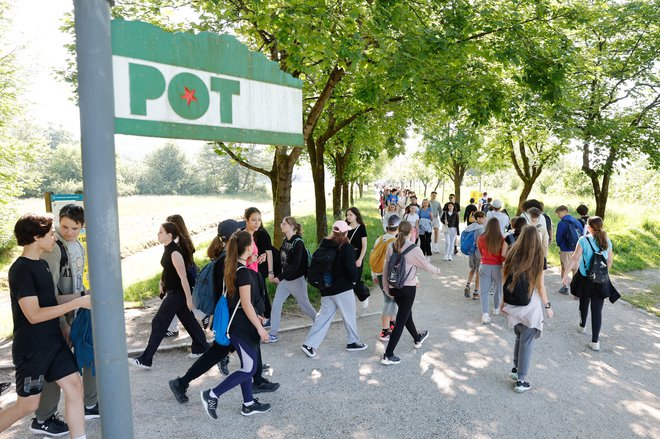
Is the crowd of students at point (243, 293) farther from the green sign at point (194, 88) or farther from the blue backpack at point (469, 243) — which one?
the green sign at point (194, 88)

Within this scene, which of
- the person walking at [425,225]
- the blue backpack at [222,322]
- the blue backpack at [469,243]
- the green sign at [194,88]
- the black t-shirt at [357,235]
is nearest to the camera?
the green sign at [194,88]

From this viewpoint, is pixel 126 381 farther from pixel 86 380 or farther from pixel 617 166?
pixel 617 166

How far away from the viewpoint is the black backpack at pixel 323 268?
5434 millimetres

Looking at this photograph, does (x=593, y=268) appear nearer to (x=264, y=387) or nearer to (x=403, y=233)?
(x=403, y=233)

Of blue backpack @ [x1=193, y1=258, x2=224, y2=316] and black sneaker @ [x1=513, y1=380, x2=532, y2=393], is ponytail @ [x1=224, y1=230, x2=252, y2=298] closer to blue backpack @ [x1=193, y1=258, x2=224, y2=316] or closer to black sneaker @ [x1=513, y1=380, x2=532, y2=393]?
Result: blue backpack @ [x1=193, y1=258, x2=224, y2=316]

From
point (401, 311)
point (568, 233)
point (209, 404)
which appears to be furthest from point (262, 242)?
point (568, 233)

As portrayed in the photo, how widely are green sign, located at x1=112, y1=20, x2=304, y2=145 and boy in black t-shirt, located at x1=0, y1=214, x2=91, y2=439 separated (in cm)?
181

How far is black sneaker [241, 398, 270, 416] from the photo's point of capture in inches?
162

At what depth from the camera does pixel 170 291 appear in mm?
5035

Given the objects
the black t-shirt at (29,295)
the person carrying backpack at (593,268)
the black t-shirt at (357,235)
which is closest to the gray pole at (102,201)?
the black t-shirt at (29,295)

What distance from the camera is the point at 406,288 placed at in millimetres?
5379

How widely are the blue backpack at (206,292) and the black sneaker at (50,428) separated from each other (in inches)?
61.5

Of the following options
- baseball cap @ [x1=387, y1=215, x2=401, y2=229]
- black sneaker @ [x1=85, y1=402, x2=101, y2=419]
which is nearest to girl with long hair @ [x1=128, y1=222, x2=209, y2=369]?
black sneaker @ [x1=85, y1=402, x2=101, y2=419]

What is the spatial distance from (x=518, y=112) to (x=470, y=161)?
20.1 meters
